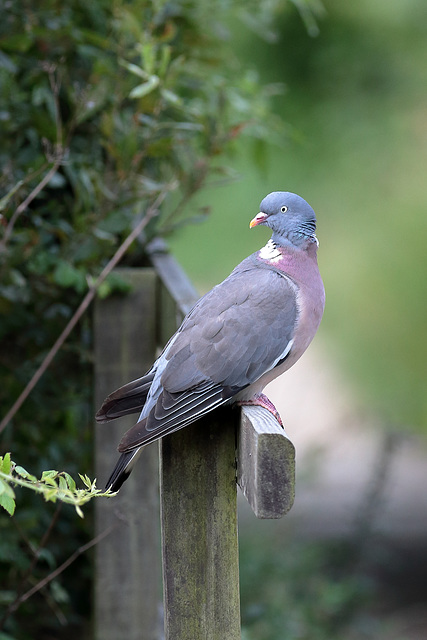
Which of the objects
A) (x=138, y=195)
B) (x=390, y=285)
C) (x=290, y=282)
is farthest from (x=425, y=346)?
(x=290, y=282)

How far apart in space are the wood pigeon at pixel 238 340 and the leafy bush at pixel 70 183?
437mm

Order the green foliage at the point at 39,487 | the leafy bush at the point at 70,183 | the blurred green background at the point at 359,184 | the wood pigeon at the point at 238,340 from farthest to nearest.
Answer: the blurred green background at the point at 359,184 → the leafy bush at the point at 70,183 → the wood pigeon at the point at 238,340 → the green foliage at the point at 39,487

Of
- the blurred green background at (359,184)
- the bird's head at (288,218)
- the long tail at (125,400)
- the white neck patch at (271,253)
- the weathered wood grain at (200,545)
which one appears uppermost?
the blurred green background at (359,184)

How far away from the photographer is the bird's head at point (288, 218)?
1356 millimetres

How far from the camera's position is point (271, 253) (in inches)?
55.0

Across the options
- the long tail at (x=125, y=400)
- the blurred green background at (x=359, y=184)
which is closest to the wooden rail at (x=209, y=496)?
the long tail at (x=125, y=400)

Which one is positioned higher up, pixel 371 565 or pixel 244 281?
pixel 244 281

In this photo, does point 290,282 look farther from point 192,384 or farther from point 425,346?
point 425,346

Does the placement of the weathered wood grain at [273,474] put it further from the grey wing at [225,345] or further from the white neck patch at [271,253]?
the white neck patch at [271,253]

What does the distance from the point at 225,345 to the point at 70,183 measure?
3.04 feet

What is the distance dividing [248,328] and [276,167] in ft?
6.72

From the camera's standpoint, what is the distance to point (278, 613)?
247 cm

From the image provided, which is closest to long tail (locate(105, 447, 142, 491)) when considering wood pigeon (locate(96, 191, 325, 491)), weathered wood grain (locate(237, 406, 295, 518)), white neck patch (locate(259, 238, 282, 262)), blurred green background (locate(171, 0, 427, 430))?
wood pigeon (locate(96, 191, 325, 491))

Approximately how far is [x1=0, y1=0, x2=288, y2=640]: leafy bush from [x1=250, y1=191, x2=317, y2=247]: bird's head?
396 millimetres
